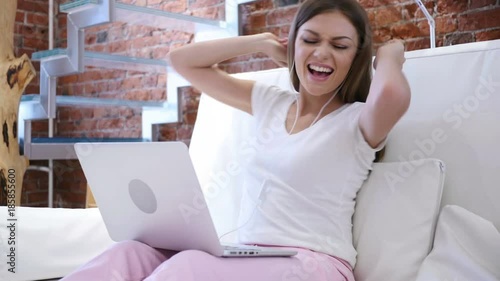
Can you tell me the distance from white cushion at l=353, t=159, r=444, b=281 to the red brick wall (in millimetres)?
1156

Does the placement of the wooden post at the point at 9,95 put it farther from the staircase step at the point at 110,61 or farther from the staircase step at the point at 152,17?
the staircase step at the point at 152,17

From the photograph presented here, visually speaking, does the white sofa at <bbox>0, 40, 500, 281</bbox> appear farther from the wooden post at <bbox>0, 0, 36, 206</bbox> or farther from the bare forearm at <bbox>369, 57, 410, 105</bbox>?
the wooden post at <bbox>0, 0, 36, 206</bbox>

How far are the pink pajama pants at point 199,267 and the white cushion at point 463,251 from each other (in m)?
0.19

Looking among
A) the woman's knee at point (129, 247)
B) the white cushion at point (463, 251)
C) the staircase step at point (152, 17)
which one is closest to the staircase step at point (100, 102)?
the staircase step at point (152, 17)

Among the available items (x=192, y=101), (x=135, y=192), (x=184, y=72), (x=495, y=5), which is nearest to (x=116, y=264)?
(x=135, y=192)

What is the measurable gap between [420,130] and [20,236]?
1042 mm

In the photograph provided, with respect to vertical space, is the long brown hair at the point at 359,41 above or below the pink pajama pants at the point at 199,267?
above

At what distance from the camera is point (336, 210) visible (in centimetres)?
146

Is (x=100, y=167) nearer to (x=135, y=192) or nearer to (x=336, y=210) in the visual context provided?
(x=135, y=192)

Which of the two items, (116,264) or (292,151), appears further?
(292,151)

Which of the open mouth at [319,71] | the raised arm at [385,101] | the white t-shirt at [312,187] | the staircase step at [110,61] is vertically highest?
the staircase step at [110,61]

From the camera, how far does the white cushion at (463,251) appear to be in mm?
1269

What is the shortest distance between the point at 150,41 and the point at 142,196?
2.60 m

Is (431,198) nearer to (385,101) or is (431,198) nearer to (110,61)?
(385,101)
